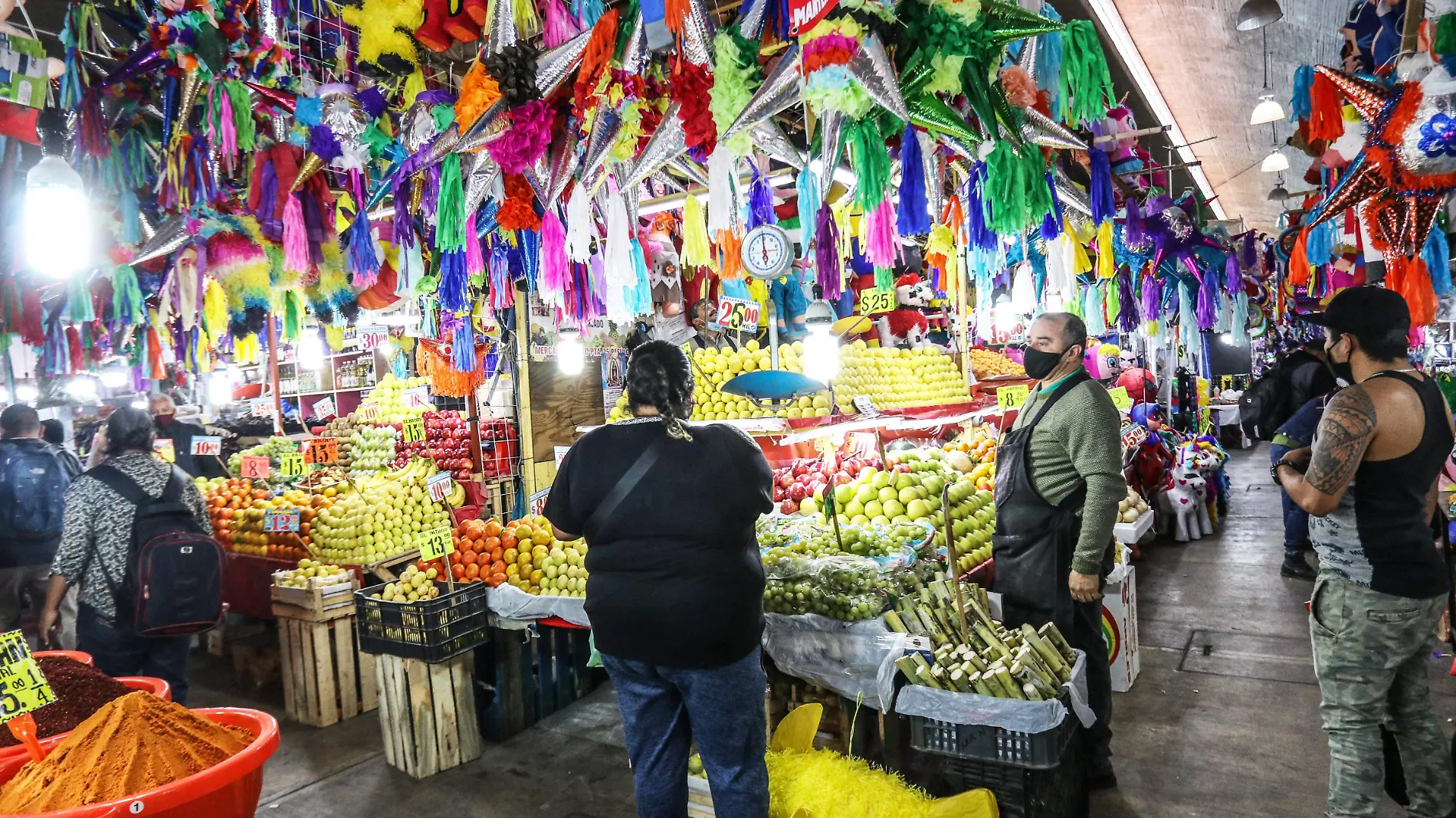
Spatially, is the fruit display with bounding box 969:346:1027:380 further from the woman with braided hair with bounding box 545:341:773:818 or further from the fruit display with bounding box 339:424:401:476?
the woman with braided hair with bounding box 545:341:773:818

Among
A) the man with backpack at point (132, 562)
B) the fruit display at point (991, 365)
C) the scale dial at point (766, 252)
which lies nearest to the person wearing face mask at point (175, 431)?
the man with backpack at point (132, 562)

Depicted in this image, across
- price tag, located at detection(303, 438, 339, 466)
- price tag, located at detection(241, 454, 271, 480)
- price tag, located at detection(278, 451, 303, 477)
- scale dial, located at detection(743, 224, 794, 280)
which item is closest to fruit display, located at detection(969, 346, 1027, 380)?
scale dial, located at detection(743, 224, 794, 280)

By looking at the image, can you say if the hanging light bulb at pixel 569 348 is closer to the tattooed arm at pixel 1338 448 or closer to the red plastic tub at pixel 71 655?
the red plastic tub at pixel 71 655

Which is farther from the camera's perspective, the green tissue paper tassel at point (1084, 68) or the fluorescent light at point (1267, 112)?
the fluorescent light at point (1267, 112)

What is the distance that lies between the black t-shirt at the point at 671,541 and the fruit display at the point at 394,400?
20.0ft

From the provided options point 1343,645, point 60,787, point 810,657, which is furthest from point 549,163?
point 1343,645

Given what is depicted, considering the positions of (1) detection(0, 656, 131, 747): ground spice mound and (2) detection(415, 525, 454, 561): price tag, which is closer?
(1) detection(0, 656, 131, 747): ground spice mound

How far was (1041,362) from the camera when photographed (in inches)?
118

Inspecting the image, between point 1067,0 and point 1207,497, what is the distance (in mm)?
5721

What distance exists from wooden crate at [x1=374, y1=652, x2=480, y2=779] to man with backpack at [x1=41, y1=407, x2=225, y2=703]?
804mm

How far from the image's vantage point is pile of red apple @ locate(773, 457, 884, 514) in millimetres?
4445

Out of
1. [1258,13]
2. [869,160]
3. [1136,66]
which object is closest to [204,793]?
[869,160]

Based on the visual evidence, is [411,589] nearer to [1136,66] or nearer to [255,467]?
[255,467]

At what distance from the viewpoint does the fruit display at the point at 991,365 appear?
8.15 meters
